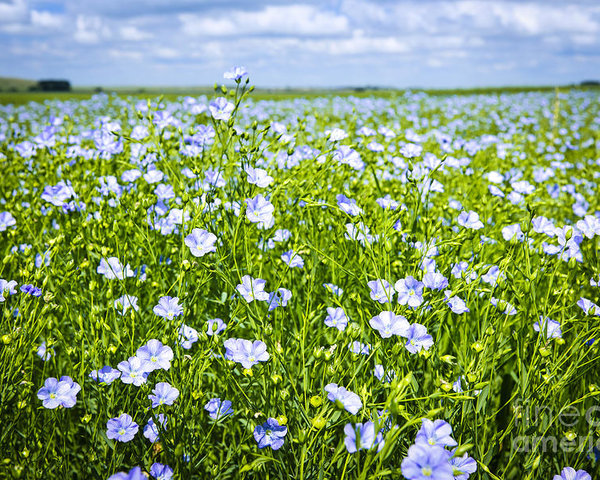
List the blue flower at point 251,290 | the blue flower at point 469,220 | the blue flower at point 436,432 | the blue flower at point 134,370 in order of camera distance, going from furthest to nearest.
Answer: the blue flower at point 469,220 → the blue flower at point 251,290 → the blue flower at point 134,370 → the blue flower at point 436,432

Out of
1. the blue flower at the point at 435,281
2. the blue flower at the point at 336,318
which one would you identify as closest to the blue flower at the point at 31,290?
the blue flower at the point at 336,318

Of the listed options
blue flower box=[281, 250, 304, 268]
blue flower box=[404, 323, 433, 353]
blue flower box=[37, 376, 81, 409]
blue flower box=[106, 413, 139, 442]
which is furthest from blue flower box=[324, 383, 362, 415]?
blue flower box=[37, 376, 81, 409]

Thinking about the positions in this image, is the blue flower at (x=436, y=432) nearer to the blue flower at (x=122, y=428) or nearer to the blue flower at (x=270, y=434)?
the blue flower at (x=270, y=434)

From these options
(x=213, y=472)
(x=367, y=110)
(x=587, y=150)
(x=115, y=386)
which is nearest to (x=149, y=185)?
(x=115, y=386)

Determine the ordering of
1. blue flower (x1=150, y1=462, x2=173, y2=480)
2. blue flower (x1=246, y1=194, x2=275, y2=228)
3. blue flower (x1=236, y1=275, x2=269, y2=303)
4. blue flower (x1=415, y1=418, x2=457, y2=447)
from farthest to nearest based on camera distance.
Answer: blue flower (x1=246, y1=194, x2=275, y2=228), blue flower (x1=236, y1=275, x2=269, y2=303), blue flower (x1=150, y1=462, x2=173, y2=480), blue flower (x1=415, y1=418, x2=457, y2=447)

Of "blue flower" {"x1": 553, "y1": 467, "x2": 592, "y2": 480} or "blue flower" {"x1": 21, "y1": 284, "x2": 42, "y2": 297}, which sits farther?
"blue flower" {"x1": 21, "y1": 284, "x2": 42, "y2": 297}

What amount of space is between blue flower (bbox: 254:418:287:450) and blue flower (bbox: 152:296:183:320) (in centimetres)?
54

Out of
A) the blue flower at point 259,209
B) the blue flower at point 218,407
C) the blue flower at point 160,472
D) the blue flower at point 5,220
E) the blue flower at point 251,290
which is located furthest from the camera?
the blue flower at point 5,220

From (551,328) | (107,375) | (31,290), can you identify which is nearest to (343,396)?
(107,375)

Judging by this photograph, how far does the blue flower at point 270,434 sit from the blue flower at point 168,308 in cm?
54

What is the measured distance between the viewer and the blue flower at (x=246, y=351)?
4.44ft

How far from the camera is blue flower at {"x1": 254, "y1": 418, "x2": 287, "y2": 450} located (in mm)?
1222

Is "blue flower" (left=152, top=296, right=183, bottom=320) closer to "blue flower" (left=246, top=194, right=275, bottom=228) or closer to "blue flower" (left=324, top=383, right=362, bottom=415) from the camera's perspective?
"blue flower" (left=246, top=194, right=275, bottom=228)

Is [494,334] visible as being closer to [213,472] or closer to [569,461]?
[569,461]
